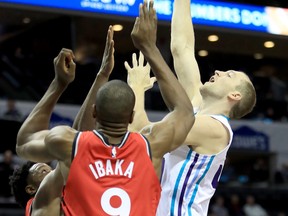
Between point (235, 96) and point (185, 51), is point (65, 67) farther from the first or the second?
point (185, 51)

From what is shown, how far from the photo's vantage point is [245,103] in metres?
4.31

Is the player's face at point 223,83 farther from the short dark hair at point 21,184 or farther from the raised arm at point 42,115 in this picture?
the short dark hair at point 21,184

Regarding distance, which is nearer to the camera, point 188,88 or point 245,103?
point 245,103

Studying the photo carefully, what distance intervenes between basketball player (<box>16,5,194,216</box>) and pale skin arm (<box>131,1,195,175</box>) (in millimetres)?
40

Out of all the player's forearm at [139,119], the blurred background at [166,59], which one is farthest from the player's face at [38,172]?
the blurred background at [166,59]

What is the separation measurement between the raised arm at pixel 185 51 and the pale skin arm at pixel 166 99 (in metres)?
1.17

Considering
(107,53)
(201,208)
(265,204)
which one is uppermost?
(107,53)

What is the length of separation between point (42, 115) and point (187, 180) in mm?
1017

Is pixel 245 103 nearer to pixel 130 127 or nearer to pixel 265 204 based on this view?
pixel 130 127

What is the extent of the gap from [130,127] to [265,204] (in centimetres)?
1200

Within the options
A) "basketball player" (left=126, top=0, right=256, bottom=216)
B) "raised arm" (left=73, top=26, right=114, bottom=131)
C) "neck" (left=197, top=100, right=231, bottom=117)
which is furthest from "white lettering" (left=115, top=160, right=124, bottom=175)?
"neck" (left=197, top=100, right=231, bottom=117)

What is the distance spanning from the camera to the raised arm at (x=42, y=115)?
11.0 feet

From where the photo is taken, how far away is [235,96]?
4.26 m

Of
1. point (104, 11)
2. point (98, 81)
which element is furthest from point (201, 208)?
point (104, 11)
